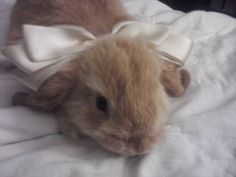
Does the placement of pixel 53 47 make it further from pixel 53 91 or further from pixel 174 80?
pixel 174 80

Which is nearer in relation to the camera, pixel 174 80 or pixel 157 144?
pixel 157 144

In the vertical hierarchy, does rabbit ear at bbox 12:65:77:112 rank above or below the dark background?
above

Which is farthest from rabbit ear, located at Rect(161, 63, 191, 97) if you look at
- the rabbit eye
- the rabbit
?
the rabbit eye

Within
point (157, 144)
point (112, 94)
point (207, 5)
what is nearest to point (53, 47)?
point (112, 94)

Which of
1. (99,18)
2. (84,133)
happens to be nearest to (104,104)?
(84,133)

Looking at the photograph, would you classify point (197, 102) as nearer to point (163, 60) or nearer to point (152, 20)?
point (163, 60)

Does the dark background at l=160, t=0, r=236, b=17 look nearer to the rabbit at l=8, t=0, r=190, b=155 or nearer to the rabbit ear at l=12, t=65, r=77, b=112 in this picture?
the rabbit at l=8, t=0, r=190, b=155

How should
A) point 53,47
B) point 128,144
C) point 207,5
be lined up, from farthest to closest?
1. point 207,5
2. point 53,47
3. point 128,144
